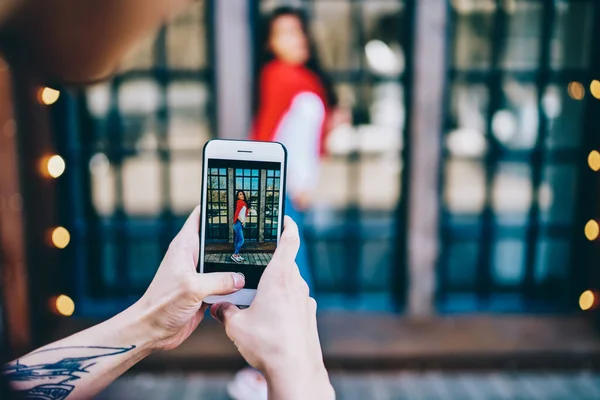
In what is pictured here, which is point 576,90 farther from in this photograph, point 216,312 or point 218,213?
point 216,312

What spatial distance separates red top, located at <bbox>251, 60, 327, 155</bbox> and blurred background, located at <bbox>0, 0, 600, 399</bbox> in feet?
0.52

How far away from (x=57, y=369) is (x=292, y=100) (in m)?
2.48

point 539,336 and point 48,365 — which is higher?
point 48,365

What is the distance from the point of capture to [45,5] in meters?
0.81

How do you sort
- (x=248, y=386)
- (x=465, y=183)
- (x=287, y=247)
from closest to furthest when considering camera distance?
(x=287, y=247) < (x=248, y=386) < (x=465, y=183)

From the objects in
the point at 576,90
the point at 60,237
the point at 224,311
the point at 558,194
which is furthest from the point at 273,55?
the point at 224,311

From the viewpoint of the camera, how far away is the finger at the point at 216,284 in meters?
1.05

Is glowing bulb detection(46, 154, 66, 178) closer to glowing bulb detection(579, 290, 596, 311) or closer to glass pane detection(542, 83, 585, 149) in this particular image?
glass pane detection(542, 83, 585, 149)

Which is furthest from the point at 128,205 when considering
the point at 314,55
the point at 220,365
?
the point at 314,55

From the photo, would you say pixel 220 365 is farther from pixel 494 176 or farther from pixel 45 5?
pixel 45 5

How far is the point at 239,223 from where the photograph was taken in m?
1.16

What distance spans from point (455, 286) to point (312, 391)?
3352 mm

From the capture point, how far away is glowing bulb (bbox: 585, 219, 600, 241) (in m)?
3.79

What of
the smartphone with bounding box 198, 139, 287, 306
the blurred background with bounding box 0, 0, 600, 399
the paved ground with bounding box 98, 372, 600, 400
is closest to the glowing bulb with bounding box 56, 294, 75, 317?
the blurred background with bounding box 0, 0, 600, 399
